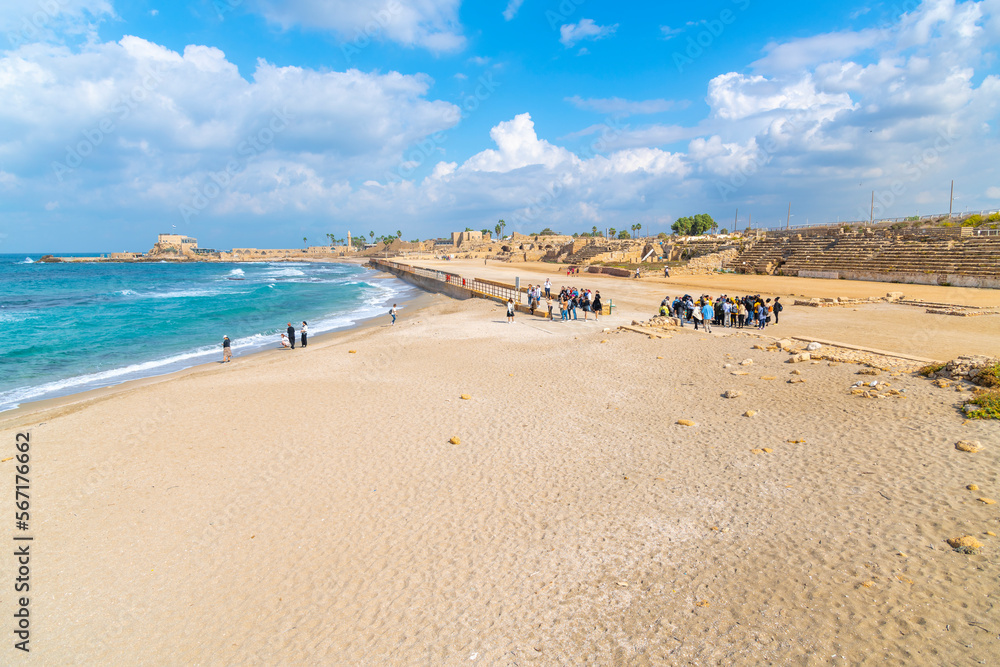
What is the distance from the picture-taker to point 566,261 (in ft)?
227

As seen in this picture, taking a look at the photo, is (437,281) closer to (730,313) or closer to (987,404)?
(730,313)

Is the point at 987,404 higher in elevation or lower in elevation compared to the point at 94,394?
higher

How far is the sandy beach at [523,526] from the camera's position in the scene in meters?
4.59

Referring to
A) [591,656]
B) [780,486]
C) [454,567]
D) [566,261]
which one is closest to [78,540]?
[454,567]

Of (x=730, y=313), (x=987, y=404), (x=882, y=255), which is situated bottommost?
(x=987, y=404)

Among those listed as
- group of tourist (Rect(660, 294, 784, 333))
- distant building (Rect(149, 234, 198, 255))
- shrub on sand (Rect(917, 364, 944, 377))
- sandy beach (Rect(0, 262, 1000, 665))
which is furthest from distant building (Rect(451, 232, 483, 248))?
shrub on sand (Rect(917, 364, 944, 377))

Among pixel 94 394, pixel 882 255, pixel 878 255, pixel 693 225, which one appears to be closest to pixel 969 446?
pixel 94 394

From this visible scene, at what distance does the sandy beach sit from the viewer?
4.59 m

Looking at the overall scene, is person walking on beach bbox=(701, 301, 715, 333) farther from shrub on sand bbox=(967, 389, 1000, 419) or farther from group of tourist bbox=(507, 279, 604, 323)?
shrub on sand bbox=(967, 389, 1000, 419)

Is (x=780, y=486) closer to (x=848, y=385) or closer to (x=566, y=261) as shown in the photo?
(x=848, y=385)

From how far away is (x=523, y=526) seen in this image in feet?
20.9

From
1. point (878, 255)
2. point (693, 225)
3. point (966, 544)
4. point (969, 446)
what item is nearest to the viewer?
point (966, 544)

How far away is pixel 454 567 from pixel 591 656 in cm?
193

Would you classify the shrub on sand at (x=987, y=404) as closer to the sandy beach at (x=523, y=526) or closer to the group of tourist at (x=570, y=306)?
the sandy beach at (x=523, y=526)
